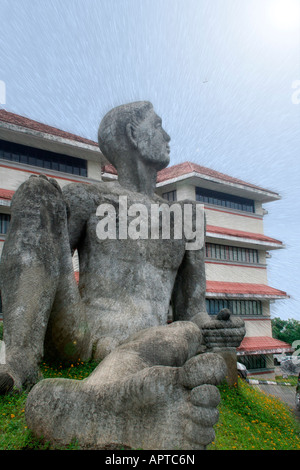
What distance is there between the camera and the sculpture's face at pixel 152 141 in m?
4.43

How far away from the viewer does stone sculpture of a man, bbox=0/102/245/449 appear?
2203 mm

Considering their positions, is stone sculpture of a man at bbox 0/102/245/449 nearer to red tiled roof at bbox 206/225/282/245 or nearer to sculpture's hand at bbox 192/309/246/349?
sculpture's hand at bbox 192/309/246/349

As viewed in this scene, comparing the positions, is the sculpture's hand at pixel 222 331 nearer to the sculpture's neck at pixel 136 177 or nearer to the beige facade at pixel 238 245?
the sculpture's neck at pixel 136 177

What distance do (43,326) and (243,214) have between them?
74.4 feet

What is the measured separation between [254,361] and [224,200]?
27.9 ft

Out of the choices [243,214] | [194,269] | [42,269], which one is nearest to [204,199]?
[243,214]

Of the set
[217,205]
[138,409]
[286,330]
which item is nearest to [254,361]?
[217,205]

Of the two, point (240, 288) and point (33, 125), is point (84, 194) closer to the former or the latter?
point (33, 125)

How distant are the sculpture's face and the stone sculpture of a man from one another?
10 millimetres

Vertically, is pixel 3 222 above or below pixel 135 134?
above

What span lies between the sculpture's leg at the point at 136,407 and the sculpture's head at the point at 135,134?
246 centimetres

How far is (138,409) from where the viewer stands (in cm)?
224

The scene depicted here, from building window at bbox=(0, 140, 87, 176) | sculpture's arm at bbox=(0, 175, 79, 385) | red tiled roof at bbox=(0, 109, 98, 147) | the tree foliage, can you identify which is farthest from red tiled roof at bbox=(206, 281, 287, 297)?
sculpture's arm at bbox=(0, 175, 79, 385)
